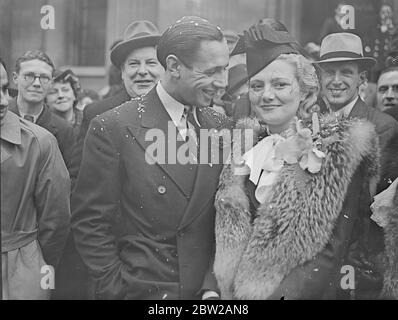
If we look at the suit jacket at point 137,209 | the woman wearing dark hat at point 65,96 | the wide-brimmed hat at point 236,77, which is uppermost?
the wide-brimmed hat at point 236,77

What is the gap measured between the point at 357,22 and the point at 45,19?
4.69 ft

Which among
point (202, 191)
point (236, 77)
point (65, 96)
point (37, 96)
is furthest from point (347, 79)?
point (37, 96)

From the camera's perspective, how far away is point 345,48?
3.18 meters

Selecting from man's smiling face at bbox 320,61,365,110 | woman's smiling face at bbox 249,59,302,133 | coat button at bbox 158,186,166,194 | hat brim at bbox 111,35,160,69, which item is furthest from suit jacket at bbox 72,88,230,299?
man's smiling face at bbox 320,61,365,110

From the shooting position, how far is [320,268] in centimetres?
296

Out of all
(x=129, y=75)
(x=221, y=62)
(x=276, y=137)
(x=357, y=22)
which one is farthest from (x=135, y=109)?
(x=357, y=22)

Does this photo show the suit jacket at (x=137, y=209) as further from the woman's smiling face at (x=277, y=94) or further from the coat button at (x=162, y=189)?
the woman's smiling face at (x=277, y=94)

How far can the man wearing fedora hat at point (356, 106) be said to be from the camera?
3.12 metres

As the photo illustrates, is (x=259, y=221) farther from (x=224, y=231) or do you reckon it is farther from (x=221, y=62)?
(x=221, y=62)

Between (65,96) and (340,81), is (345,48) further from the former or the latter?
(65,96)

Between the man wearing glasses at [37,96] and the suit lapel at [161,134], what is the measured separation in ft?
1.10

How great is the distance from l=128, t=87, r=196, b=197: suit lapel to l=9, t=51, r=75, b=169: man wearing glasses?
1.10 feet

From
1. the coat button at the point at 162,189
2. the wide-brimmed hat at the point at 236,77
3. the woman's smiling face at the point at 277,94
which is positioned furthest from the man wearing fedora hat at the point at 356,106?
the coat button at the point at 162,189

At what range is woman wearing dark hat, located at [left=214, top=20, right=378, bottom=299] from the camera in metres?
2.95
